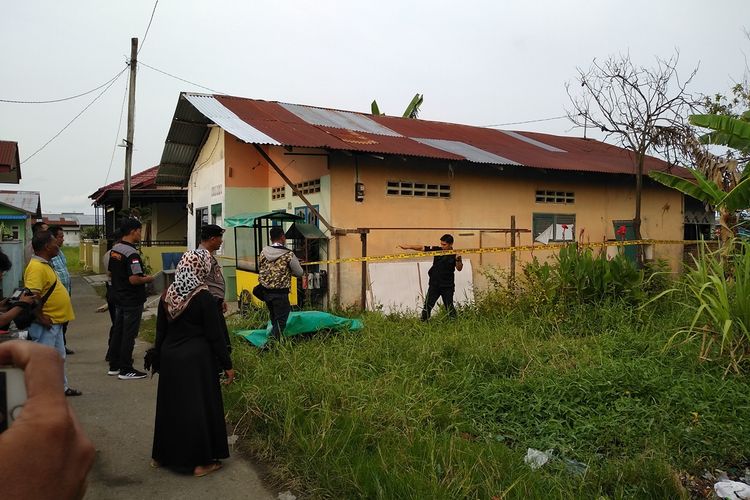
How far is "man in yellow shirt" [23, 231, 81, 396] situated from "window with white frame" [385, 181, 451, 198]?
6128 mm

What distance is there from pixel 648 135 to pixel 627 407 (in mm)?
10025

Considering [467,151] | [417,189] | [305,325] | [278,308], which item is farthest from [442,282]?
[467,151]

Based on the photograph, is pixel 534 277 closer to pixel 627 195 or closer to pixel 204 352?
pixel 204 352

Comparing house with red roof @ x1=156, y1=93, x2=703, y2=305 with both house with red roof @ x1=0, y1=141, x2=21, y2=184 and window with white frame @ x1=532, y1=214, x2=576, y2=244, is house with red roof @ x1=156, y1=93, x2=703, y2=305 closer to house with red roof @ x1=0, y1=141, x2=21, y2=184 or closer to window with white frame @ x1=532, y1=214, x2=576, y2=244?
window with white frame @ x1=532, y1=214, x2=576, y2=244

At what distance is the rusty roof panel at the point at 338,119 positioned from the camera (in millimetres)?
11753

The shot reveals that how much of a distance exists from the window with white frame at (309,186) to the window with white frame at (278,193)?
86 centimetres

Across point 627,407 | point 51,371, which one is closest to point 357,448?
point 627,407

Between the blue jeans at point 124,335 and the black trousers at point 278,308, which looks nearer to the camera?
the blue jeans at point 124,335

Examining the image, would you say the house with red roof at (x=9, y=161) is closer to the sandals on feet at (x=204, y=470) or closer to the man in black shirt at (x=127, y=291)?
the man in black shirt at (x=127, y=291)

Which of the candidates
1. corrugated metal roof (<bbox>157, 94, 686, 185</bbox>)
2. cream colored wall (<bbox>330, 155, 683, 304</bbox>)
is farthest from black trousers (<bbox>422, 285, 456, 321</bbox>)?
corrugated metal roof (<bbox>157, 94, 686, 185</bbox>)

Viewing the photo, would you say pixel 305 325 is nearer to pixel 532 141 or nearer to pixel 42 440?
pixel 42 440

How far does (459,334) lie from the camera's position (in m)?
6.48

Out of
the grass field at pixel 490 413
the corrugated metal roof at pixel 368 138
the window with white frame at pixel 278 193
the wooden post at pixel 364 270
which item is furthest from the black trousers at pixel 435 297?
the window with white frame at pixel 278 193

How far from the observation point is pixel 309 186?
1065cm
